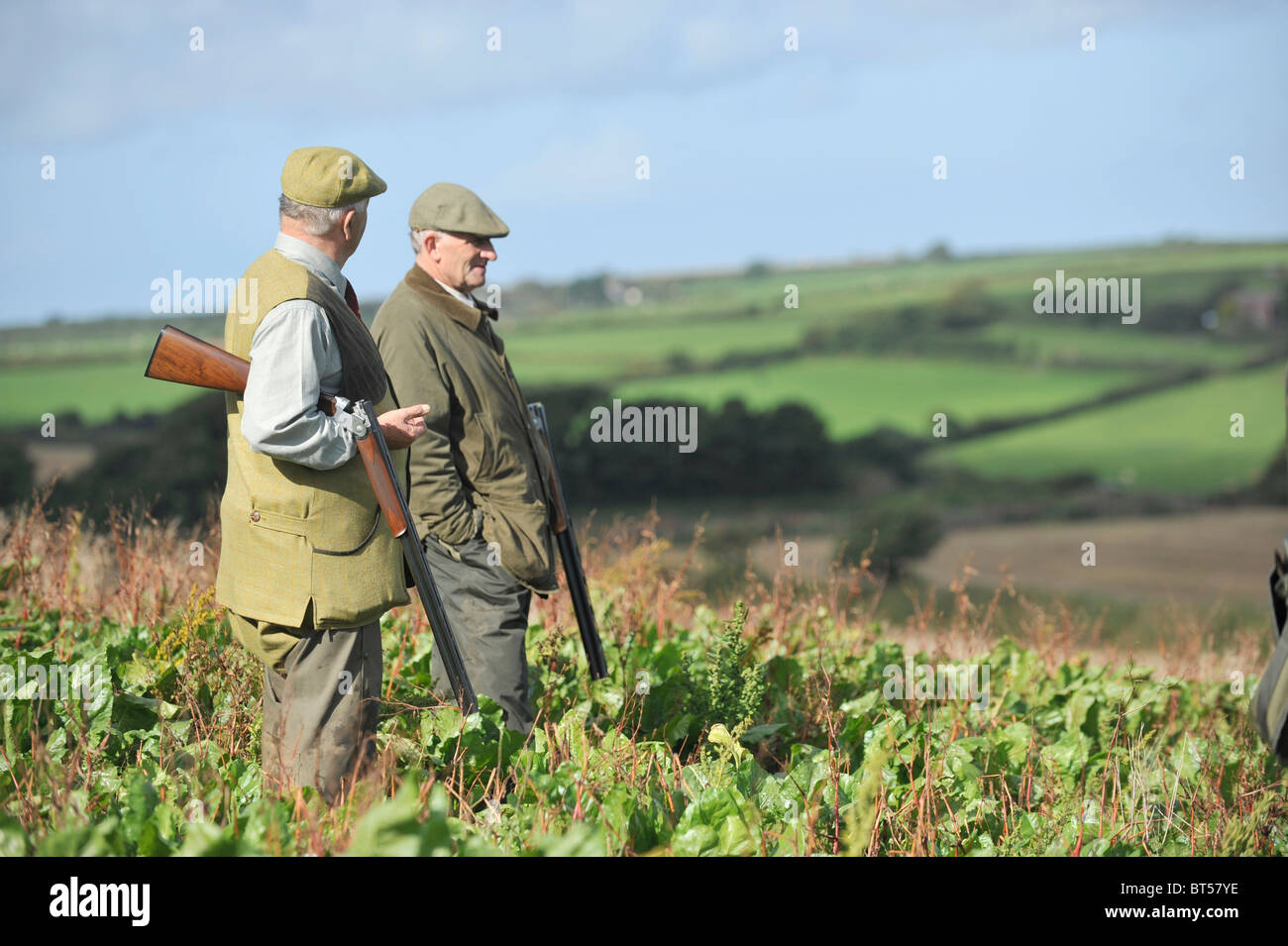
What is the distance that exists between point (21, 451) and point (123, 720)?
107 feet

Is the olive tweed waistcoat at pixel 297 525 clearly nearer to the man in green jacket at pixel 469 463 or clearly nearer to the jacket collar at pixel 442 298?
the man in green jacket at pixel 469 463

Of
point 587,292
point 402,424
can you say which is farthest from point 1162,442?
point 402,424

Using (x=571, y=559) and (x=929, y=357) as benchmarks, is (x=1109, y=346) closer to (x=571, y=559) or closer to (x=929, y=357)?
(x=929, y=357)

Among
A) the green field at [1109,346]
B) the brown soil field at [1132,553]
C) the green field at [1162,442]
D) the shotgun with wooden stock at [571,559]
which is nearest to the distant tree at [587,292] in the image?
the green field at [1109,346]

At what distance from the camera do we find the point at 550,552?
4.38 m

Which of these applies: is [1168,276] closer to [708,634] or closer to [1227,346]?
[1227,346]

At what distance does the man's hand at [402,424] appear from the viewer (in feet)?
11.3

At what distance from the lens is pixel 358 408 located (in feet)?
10.8

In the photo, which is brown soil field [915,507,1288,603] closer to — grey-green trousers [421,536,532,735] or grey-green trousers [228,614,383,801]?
grey-green trousers [421,536,532,735]

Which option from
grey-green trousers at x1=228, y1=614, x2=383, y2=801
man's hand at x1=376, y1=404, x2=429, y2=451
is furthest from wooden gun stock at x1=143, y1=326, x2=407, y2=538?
grey-green trousers at x1=228, y1=614, x2=383, y2=801

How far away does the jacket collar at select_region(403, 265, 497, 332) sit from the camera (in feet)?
14.0

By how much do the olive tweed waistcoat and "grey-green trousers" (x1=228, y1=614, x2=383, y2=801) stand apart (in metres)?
0.08

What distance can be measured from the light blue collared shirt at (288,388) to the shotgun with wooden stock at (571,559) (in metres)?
1.36
